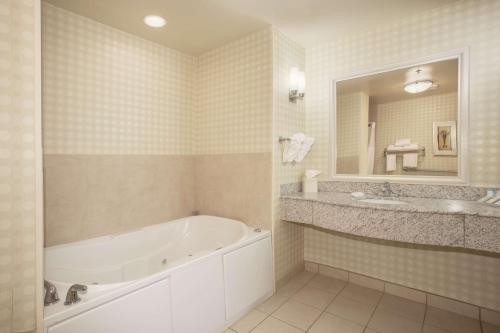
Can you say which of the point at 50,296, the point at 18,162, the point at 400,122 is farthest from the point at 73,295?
the point at 400,122

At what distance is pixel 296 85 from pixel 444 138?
3.96 ft

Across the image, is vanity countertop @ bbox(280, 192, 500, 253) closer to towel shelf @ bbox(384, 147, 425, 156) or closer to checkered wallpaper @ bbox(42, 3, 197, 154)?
towel shelf @ bbox(384, 147, 425, 156)

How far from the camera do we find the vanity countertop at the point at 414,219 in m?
1.44

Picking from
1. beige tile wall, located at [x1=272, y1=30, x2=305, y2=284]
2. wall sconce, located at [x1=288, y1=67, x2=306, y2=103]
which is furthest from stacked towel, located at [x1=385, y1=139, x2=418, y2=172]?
wall sconce, located at [x1=288, y1=67, x2=306, y2=103]

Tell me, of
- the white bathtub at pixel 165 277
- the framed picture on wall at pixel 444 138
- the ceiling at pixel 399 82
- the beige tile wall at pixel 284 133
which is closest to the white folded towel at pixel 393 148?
the framed picture on wall at pixel 444 138

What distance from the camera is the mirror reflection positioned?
1.89 metres

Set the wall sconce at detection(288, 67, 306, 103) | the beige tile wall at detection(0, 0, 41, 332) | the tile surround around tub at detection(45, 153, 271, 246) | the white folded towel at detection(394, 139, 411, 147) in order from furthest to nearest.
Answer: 1. the wall sconce at detection(288, 67, 306, 103)
2. the white folded towel at detection(394, 139, 411, 147)
3. the tile surround around tub at detection(45, 153, 271, 246)
4. the beige tile wall at detection(0, 0, 41, 332)

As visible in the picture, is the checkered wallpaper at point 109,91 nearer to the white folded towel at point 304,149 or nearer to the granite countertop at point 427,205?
the white folded towel at point 304,149

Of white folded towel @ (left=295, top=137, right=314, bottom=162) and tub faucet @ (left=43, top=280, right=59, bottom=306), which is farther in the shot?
white folded towel @ (left=295, top=137, right=314, bottom=162)

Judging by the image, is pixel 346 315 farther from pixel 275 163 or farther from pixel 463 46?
pixel 463 46

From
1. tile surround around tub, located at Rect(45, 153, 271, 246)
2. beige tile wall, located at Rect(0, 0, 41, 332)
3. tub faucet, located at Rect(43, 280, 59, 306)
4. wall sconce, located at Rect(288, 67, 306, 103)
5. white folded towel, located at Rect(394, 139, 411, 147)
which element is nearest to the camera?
beige tile wall, located at Rect(0, 0, 41, 332)

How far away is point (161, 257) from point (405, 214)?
1.90m

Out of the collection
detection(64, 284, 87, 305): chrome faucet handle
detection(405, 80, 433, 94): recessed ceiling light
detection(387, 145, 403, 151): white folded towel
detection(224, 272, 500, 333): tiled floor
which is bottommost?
detection(224, 272, 500, 333): tiled floor

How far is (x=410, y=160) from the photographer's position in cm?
205
